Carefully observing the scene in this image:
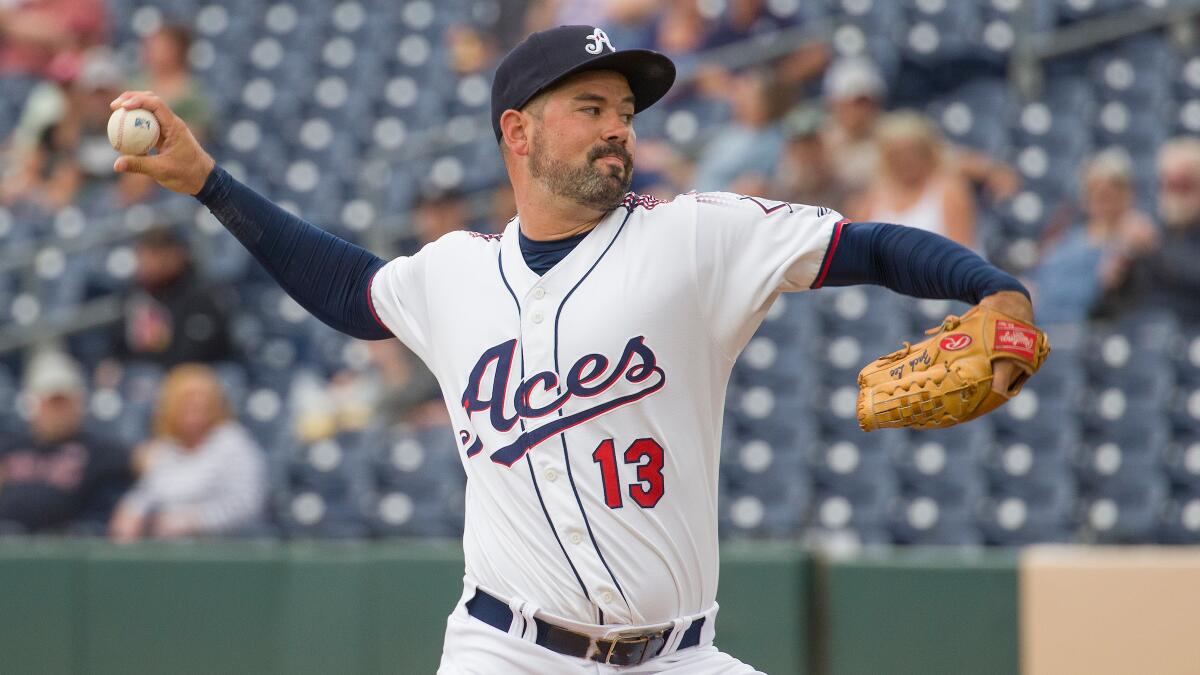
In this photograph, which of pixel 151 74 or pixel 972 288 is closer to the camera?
pixel 972 288

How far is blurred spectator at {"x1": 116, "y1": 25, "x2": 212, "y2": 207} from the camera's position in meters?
8.41

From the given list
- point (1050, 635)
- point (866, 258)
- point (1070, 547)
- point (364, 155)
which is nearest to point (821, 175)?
point (1070, 547)

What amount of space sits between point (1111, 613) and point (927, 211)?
233 cm

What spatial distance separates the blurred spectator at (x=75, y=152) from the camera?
8641mm

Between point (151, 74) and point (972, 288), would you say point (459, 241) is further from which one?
point (151, 74)

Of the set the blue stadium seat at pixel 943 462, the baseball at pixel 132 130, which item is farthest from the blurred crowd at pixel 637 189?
the baseball at pixel 132 130

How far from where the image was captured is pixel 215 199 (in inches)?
119

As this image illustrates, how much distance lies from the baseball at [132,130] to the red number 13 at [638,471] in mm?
1066

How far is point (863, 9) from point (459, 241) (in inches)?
204

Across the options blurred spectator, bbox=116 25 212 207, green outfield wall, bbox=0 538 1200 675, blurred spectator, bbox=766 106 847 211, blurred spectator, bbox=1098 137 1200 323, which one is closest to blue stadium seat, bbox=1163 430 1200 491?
blurred spectator, bbox=1098 137 1200 323

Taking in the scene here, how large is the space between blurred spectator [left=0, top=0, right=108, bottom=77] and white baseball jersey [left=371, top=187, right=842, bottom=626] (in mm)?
7618

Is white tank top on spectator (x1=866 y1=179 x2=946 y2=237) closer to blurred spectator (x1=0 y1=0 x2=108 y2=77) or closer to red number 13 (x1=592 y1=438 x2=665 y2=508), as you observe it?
red number 13 (x1=592 y1=438 x2=665 y2=508)

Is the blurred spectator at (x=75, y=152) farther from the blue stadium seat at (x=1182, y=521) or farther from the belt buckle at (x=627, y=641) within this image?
the belt buckle at (x=627, y=641)

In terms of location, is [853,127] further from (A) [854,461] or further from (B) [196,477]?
(B) [196,477]
